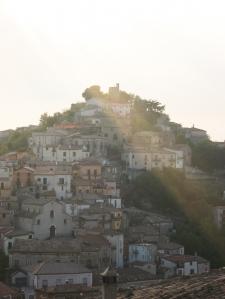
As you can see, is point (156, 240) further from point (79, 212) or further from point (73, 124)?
point (73, 124)

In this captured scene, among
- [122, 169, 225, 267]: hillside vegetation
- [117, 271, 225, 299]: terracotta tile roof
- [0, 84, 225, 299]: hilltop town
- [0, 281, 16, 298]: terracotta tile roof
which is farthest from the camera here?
[122, 169, 225, 267]: hillside vegetation

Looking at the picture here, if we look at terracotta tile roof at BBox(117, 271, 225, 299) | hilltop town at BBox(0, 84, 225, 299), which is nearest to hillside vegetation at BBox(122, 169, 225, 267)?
hilltop town at BBox(0, 84, 225, 299)

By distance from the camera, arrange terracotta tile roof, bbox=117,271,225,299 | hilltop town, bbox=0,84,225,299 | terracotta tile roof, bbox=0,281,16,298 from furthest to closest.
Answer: hilltop town, bbox=0,84,225,299
terracotta tile roof, bbox=0,281,16,298
terracotta tile roof, bbox=117,271,225,299

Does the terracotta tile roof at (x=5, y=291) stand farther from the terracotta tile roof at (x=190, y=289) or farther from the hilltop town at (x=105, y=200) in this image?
the terracotta tile roof at (x=190, y=289)

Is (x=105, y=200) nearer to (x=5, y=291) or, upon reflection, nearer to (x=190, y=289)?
(x=5, y=291)

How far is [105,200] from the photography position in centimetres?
5038

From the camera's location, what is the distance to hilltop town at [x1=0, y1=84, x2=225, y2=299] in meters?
39.5

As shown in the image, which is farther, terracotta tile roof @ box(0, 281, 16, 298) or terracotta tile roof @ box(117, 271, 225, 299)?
terracotta tile roof @ box(0, 281, 16, 298)

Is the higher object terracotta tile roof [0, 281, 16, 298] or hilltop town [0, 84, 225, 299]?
hilltop town [0, 84, 225, 299]

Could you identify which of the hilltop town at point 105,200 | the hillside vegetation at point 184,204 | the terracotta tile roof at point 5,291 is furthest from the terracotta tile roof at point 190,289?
the hillside vegetation at point 184,204

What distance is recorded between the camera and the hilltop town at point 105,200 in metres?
39.5

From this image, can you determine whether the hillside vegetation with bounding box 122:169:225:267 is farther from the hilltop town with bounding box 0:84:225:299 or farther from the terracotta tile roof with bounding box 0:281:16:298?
the terracotta tile roof with bounding box 0:281:16:298

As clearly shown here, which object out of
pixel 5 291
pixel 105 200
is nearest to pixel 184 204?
pixel 105 200

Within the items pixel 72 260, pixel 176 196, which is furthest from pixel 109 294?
pixel 176 196
